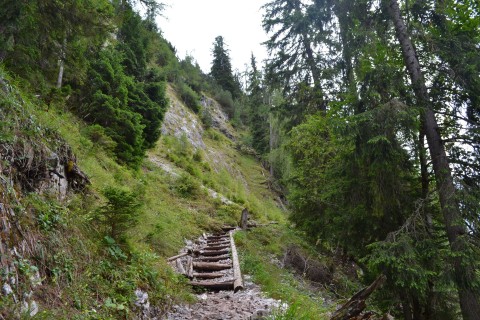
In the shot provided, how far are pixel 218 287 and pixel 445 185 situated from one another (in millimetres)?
5226

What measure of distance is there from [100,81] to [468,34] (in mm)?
11280

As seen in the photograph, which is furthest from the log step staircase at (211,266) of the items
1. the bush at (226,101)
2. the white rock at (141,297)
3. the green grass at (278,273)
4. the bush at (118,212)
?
the bush at (226,101)

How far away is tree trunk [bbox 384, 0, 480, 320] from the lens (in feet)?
18.8

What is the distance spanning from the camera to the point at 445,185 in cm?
646

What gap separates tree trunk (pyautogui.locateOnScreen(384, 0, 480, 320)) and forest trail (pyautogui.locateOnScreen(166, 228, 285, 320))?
3414mm

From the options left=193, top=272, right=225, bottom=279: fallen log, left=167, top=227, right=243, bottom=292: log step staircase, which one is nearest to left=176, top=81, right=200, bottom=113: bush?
left=167, top=227, right=243, bottom=292: log step staircase

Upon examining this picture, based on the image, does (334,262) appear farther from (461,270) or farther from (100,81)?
(100,81)

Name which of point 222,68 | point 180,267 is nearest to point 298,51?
point 180,267

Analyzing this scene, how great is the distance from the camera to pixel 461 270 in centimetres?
571

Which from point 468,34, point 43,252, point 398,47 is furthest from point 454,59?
point 43,252

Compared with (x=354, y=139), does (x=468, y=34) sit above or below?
above

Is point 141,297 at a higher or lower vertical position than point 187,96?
lower

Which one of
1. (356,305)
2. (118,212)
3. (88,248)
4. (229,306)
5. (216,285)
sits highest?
(118,212)

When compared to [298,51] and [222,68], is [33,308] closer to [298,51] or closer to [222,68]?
[298,51]
